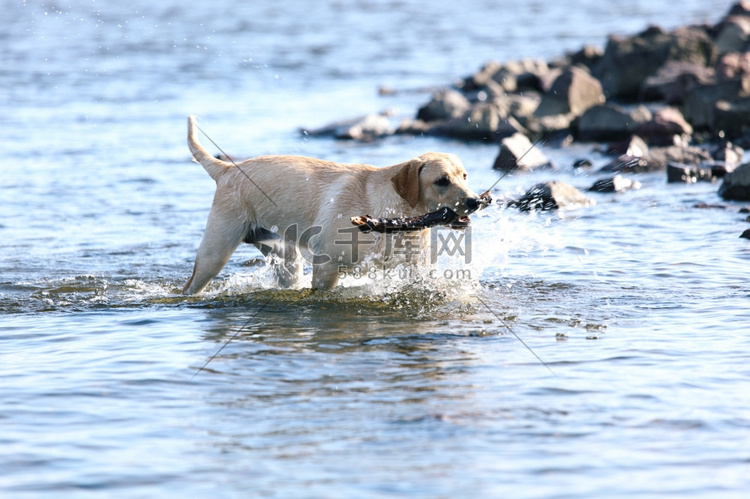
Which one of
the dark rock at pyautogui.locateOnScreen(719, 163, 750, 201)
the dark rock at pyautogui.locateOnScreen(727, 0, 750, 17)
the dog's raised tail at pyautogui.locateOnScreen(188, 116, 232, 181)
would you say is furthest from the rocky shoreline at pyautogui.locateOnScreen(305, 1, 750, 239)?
the dog's raised tail at pyautogui.locateOnScreen(188, 116, 232, 181)

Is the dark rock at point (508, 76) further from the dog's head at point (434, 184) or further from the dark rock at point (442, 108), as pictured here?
the dog's head at point (434, 184)

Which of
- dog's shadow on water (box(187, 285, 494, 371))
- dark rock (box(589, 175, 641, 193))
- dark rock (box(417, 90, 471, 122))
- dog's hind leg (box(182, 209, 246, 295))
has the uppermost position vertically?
dark rock (box(417, 90, 471, 122))

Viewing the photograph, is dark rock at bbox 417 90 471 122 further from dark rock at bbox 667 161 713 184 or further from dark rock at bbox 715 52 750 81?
dark rock at bbox 667 161 713 184

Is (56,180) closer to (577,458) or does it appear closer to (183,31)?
(577,458)

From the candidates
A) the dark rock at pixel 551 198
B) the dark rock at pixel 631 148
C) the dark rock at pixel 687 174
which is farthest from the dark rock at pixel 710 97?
the dark rock at pixel 551 198

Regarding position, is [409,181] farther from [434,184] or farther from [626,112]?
[626,112]

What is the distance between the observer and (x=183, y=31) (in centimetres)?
3591

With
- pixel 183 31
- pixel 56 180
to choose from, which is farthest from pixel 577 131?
pixel 183 31

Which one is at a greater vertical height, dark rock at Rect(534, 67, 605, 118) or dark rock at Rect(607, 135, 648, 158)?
dark rock at Rect(534, 67, 605, 118)

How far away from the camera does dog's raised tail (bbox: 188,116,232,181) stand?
26.6 ft

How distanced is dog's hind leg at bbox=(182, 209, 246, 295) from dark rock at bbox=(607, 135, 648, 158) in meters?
7.79

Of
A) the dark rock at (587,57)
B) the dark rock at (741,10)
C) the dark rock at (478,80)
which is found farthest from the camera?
the dark rock at (741,10)

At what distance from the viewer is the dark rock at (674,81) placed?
17.2 m

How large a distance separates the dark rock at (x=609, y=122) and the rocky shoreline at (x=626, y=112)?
0.06 feet
